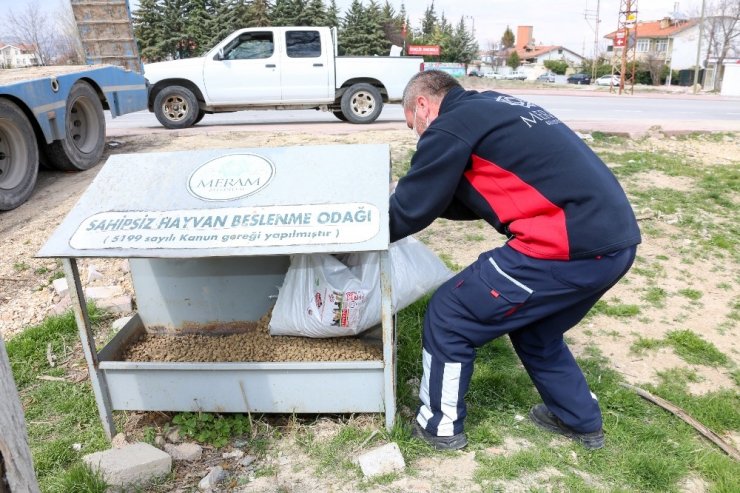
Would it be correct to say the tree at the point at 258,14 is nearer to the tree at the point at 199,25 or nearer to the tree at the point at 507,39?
the tree at the point at 199,25

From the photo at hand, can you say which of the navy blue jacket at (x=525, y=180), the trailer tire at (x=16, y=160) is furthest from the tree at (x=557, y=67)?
the navy blue jacket at (x=525, y=180)

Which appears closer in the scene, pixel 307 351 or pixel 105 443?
pixel 105 443

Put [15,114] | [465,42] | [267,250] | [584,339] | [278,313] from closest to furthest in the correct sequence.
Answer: [267,250] → [278,313] → [584,339] → [15,114] → [465,42]

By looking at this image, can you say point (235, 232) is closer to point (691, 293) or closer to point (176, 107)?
point (691, 293)

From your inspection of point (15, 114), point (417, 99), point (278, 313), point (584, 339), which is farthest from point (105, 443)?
point (15, 114)

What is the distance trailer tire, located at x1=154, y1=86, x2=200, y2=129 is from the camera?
10.0 m

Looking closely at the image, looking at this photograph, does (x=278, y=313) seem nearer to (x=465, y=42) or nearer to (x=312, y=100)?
(x=312, y=100)

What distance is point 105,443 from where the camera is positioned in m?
2.76

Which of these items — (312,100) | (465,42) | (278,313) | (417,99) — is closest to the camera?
(417,99)

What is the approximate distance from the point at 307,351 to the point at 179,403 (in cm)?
65

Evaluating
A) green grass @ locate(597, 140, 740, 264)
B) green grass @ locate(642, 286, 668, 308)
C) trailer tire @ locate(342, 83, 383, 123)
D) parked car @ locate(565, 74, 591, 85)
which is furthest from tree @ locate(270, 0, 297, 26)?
green grass @ locate(642, 286, 668, 308)

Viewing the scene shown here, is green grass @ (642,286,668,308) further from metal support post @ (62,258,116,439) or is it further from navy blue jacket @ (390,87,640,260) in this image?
metal support post @ (62,258,116,439)

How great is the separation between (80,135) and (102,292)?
12.1 feet

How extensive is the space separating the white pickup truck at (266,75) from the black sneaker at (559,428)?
28.2 ft
